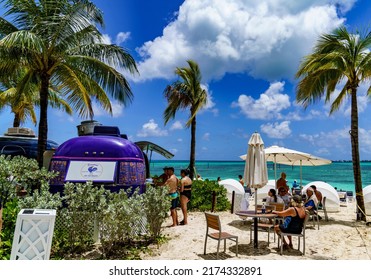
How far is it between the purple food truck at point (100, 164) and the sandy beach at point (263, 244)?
5.90 feet

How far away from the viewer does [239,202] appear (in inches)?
491

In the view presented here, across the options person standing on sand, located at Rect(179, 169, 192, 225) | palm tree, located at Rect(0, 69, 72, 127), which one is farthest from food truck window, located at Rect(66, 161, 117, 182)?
palm tree, located at Rect(0, 69, 72, 127)

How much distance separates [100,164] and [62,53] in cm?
421

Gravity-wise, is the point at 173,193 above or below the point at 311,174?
below

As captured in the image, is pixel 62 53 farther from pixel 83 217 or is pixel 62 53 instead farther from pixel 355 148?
pixel 355 148

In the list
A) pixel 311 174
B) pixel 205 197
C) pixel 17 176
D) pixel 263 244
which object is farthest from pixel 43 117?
pixel 311 174

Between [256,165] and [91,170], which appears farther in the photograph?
[91,170]

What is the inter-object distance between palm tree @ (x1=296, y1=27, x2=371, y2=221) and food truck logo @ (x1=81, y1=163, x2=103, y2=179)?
307 inches

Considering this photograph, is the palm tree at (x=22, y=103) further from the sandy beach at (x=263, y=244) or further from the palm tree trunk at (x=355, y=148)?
the palm tree trunk at (x=355, y=148)

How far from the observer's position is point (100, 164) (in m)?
8.86
